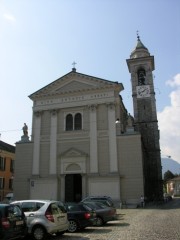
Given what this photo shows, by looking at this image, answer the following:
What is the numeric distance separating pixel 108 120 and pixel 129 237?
23867 millimetres

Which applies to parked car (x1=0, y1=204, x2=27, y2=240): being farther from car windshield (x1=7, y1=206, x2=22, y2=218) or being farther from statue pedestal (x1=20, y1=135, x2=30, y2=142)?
statue pedestal (x1=20, y1=135, x2=30, y2=142)

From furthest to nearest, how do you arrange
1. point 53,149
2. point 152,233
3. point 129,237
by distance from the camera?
1. point 53,149
2. point 152,233
3. point 129,237

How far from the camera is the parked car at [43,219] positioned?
39.1ft

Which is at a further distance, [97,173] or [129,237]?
[97,173]

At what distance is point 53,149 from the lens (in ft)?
119

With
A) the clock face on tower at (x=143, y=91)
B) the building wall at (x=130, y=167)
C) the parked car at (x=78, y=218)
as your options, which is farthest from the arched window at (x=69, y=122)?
the parked car at (x=78, y=218)

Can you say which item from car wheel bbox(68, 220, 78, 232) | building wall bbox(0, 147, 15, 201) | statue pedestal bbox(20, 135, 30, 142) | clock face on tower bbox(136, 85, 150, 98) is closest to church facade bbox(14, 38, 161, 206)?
statue pedestal bbox(20, 135, 30, 142)

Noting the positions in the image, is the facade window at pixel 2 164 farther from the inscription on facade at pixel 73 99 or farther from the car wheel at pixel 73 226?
the car wheel at pixel 73 226

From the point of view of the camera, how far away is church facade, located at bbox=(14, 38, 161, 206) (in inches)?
1314

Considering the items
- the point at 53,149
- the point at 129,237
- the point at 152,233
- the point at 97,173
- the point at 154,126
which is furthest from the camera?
the point at 154,126

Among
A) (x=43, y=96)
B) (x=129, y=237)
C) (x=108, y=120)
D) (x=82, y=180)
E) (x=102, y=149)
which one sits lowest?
(x=129, y=237)

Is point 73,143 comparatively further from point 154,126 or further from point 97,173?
point 154,126

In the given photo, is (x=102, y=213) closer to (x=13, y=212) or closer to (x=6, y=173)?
(x=13, y=212)

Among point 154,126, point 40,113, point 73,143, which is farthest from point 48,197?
point 154,126
